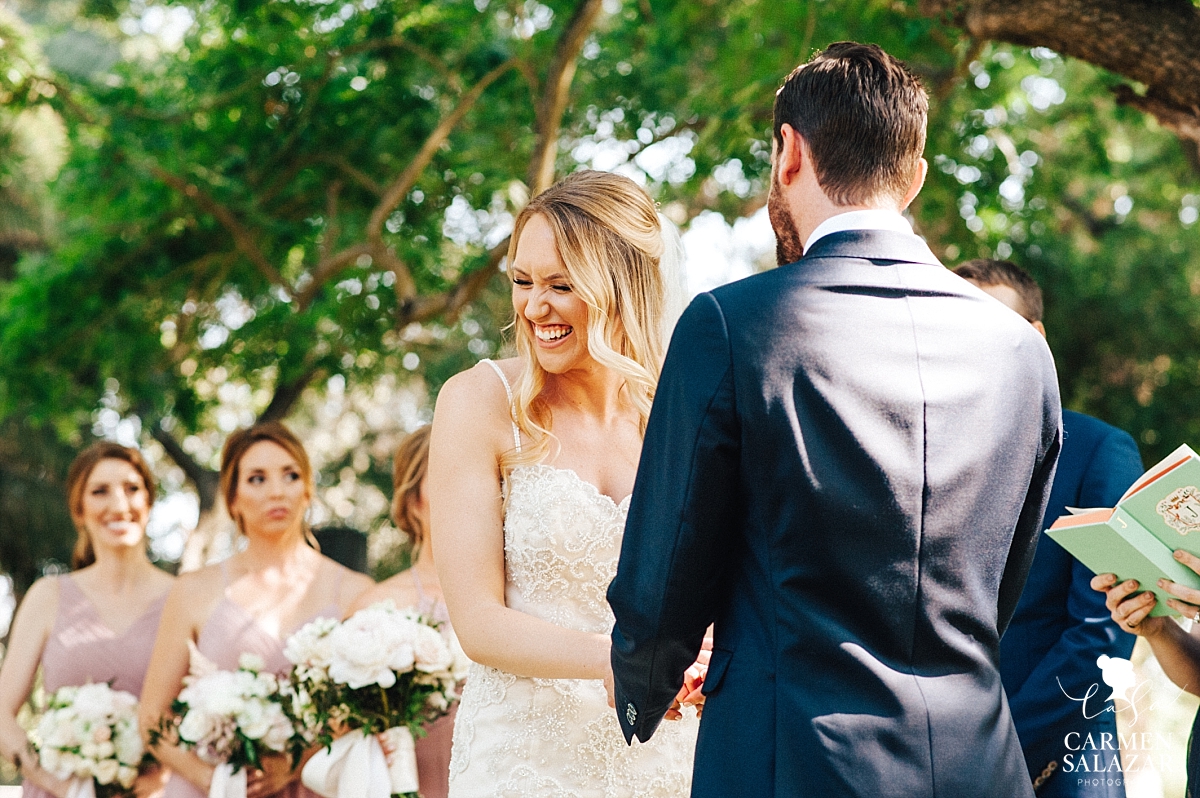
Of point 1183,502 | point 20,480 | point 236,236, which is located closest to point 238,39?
point 236,236

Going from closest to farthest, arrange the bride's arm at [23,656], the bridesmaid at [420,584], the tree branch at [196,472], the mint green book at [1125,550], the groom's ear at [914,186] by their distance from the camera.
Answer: the groom's ear at [914,186], the mint green book at [1125,550], the bridesmaid at [420,584], the bride's arm at [23,656], the tree branch at [196,472]

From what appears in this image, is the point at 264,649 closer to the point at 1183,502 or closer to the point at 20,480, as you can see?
the point at 1183,502

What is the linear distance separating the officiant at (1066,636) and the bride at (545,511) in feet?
3.75

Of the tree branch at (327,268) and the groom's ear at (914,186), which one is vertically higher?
the tree branch at (327,268)

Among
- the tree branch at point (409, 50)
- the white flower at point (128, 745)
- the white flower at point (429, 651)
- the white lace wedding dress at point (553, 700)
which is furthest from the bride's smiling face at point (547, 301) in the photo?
the tree branch at point (409, 50)

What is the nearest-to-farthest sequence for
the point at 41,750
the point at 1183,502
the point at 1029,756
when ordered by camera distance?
the point at 1183,502 → the point at 1029,756 → the point at 41,750

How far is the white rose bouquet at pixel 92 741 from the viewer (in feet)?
16.6

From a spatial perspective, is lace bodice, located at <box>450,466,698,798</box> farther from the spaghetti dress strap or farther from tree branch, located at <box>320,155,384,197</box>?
tree branch, located at <box>320,155,384,197</box>

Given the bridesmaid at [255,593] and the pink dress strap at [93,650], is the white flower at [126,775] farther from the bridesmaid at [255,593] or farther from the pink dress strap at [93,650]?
the pink dress strap at [93,650]

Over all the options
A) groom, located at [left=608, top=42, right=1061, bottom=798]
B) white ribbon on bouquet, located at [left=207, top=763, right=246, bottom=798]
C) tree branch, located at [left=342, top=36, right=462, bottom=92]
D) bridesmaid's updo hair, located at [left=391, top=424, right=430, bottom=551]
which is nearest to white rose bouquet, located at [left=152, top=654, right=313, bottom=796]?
white ribbon on bouquet, located at [left=207, top=763, right=246, bottom=798]

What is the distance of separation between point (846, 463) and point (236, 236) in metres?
8.02

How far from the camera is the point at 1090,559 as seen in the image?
2.71 metres

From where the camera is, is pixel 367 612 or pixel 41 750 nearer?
pixel 367 612

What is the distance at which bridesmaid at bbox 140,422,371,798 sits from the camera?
5.05 meters
